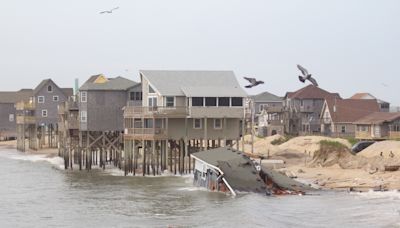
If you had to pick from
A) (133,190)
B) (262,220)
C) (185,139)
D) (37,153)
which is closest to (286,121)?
(37,153)

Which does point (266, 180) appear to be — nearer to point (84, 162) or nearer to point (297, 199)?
point (297, 199)

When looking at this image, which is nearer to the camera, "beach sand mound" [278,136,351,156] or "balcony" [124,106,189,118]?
"balcony" [124,106,189,118]

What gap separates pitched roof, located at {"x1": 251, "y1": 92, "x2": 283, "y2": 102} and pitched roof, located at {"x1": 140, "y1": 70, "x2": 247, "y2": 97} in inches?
2923

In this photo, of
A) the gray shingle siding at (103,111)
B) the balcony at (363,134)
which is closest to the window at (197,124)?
the gray shingle siding at (103,111)

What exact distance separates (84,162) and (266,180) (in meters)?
29.7

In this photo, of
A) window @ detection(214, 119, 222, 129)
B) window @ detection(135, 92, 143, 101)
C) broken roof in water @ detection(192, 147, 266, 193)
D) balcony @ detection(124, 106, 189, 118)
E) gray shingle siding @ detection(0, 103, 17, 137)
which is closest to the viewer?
broken roof in water @ detection(192, 147, 266, 193)

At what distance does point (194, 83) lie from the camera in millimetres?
61344

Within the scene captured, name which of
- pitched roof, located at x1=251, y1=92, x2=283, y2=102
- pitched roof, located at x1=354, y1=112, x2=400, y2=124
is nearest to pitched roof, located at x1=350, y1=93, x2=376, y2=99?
pitched roof, located at x1=251, y1=92, x2=283, y2=102

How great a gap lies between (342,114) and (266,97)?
42729 millimetres

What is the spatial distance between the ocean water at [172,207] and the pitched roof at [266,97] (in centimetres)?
Result: 8593

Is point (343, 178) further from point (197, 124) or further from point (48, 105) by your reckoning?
point (48, 105)

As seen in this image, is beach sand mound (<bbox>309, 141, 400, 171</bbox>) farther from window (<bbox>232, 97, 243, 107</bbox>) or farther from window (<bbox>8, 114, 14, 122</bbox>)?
window (<bbox>8, 114, 14, 122</bbox>)

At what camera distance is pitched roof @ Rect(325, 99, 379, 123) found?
9688 centimetres

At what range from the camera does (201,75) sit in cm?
6312
